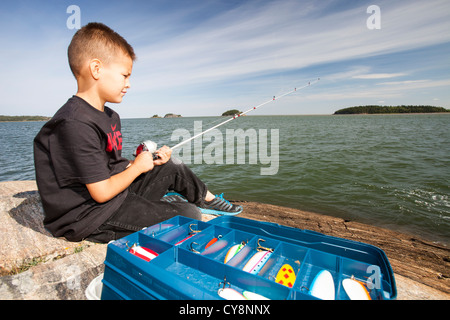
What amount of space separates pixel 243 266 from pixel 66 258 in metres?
1.88

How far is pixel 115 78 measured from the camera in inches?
98.0

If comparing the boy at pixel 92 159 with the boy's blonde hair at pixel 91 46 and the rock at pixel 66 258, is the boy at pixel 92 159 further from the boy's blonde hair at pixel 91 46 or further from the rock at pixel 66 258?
the rock at pixel 66 258

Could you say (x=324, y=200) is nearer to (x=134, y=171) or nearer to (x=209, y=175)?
(x=209, y=175)

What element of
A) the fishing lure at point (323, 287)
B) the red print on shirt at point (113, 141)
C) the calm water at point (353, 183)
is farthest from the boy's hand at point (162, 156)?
the calm water at point (353, 183)

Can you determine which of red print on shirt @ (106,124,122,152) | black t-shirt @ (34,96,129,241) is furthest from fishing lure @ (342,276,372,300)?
red print on shirt @ (106,124,122,152)

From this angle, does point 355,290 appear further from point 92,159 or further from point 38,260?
point 38,260

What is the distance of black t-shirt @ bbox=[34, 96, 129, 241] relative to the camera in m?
2.17

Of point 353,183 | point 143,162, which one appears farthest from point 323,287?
point 353,183

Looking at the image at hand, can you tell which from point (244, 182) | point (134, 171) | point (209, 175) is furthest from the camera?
point (209, 175)

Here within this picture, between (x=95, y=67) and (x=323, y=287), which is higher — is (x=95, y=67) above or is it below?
above

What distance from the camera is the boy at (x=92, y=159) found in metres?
2.19

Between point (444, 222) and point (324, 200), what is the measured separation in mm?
2751

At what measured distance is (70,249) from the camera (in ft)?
8.90
